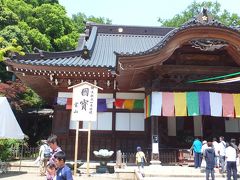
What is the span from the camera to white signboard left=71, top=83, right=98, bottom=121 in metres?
11.5

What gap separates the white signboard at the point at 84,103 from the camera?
11.5 meters

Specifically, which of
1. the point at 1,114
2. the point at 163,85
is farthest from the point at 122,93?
the point at 1,114

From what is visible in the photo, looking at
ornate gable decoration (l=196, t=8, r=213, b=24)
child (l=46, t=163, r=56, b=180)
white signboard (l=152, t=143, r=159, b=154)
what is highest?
ornate gable decoration (l=196, t=8, r=213, b=24)

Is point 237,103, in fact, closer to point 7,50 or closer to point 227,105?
point 227,105

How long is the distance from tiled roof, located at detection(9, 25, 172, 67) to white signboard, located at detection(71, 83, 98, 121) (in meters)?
2.38

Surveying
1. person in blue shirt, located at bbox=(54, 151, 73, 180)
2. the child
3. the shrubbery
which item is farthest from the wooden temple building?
person in blue shirt, located at bbox=(54, 151, 73, 180)

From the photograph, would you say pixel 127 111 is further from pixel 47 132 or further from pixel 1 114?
pixel 47 132

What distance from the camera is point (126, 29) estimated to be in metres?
22.1

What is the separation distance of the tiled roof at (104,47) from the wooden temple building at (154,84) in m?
0.06

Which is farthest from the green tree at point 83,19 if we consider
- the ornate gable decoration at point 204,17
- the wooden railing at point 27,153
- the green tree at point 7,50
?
the ornate gable decoration at point 204,17

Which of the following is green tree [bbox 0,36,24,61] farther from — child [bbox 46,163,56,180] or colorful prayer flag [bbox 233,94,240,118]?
child [bbox 46,163,56,180]

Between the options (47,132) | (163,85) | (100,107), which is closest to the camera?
(163,85)

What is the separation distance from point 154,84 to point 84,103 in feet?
11.0

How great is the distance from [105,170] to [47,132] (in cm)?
1262
